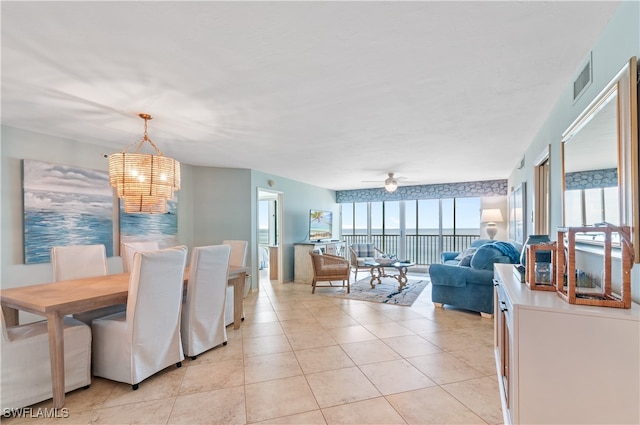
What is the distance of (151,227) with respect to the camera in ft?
14.6

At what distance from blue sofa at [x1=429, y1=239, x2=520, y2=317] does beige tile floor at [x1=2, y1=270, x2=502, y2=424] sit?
0.35 m

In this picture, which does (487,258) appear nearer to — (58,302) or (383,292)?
(383,292)

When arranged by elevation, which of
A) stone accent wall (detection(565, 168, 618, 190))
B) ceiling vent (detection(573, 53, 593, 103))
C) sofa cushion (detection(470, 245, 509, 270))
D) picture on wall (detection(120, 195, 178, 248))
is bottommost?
sofa cushion (detection(470, 245, 509, 270))

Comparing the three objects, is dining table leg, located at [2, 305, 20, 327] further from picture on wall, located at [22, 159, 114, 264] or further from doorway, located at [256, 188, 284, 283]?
doorway, located at [256, 188, 284, 283]

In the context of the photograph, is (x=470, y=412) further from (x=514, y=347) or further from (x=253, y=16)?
(x=253, y=16)

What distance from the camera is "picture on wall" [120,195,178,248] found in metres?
4.07

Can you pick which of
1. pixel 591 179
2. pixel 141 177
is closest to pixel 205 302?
pixel 141 177

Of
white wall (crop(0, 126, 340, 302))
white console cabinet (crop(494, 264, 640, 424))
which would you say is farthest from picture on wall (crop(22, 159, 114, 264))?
white console cabinet (crop(494, 264, 640, 424))

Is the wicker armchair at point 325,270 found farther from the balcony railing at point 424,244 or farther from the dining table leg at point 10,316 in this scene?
the dining table leg at point 10,316

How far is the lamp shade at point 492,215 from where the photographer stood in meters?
6.53

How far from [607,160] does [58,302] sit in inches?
136

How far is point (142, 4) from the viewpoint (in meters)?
1.35

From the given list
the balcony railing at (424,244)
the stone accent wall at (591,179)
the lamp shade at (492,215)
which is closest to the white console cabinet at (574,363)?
the stone accent wall at (591,179)

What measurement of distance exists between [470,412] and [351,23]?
249 centimetres
